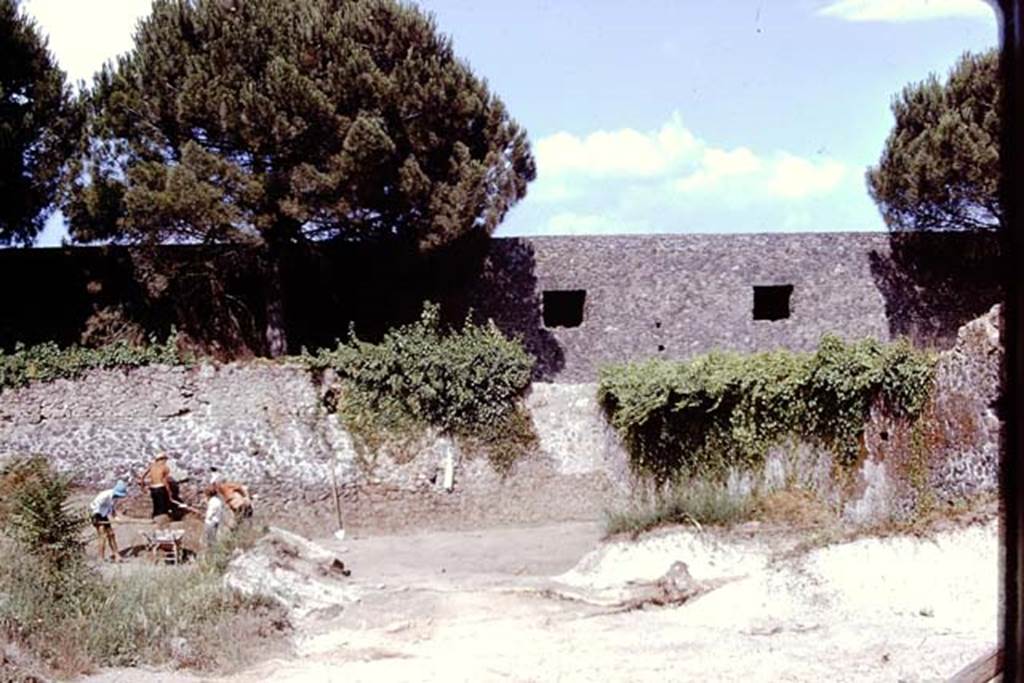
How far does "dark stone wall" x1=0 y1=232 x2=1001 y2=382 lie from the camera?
25.1 m

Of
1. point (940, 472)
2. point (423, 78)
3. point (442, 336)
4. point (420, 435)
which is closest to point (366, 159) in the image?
point (423, 78)

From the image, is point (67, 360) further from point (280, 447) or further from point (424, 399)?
point (424, 399)

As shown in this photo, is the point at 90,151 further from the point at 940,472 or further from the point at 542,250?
the point at 940,472

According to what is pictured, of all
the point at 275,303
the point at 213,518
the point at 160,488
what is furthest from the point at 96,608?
the point at 275,303

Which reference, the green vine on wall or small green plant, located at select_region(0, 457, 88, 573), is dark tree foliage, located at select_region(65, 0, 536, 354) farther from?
small green plant, located at select_region(0, 457, 88, 573)

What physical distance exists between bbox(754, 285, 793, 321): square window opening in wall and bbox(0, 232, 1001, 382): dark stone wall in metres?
0.31

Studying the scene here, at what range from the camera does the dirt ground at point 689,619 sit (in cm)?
1070

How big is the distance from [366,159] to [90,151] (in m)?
6.19

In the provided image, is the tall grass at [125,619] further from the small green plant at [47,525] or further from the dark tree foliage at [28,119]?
the dark tree foliage at [28,119]

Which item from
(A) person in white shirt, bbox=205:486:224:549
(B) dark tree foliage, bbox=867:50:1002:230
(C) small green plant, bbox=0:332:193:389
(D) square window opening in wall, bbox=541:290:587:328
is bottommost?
(A) person in white shirt, bbox=205:486:224:549

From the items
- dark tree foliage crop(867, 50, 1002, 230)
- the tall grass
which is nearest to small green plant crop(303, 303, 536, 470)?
the tall grass

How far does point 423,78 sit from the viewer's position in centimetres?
2470

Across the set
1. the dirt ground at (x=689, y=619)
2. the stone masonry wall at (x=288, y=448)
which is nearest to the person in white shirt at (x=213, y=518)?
the dirt ground at (x=689, y=619)

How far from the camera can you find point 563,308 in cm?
2831
